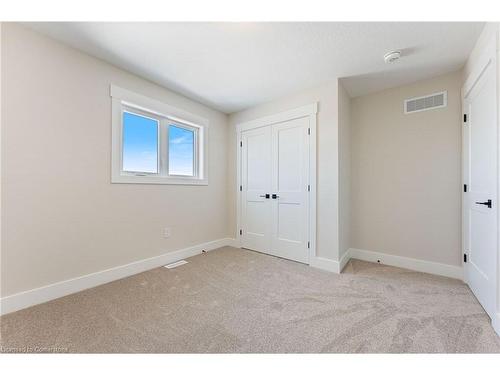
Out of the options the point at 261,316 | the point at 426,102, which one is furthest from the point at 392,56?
the point at 261,316

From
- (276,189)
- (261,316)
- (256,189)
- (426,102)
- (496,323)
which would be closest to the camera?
(496,323)

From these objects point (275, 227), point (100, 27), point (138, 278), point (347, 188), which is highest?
point (100, 27)

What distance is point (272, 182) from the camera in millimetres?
3246

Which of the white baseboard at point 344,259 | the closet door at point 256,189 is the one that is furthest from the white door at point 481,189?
the closet door at point 256,189

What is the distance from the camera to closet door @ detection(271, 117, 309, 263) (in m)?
2.91

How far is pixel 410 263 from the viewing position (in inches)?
105

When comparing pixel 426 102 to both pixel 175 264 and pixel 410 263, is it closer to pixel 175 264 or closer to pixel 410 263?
pixel 410 263

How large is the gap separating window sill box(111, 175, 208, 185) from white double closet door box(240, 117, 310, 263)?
2.67 feet

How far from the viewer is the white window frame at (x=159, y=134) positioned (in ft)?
7.72

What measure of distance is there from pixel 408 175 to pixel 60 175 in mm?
3871

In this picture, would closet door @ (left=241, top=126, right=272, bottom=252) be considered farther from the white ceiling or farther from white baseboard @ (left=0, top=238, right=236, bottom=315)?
white baseboard @ (left=0, top=238, right=236, bottom=315)
